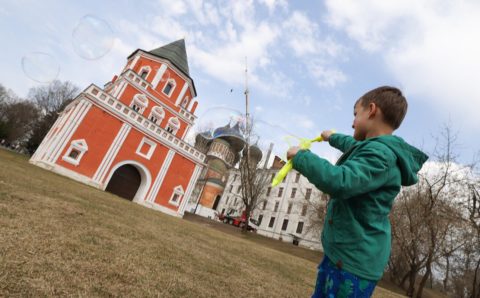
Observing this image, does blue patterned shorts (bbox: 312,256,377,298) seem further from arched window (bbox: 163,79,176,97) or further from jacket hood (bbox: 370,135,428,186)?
arched window (bbox: 163,79,176,97)

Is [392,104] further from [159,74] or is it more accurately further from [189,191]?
[159,74]

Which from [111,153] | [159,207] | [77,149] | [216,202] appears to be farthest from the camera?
[216,202]

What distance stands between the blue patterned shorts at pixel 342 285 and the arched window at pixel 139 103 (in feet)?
83.3

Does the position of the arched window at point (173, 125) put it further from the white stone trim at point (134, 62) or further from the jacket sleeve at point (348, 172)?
the jacket sleeve at point (348, 172)

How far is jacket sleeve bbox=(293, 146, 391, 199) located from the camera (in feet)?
5.04

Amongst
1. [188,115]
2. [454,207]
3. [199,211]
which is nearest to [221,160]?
[199,211]

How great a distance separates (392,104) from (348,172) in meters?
0.92

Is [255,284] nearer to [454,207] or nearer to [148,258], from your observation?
[148,258]

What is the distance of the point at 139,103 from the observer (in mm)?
24562

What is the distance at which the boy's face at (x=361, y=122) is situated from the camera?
212 centimetres

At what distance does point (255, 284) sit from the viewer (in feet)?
17.2

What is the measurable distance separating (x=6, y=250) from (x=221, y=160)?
163 ft

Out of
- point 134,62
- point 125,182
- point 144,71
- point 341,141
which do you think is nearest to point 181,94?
point 144,71

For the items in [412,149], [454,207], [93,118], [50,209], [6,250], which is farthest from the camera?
[93,118]
